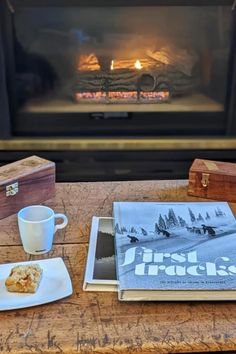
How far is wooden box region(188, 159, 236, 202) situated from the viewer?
1092mm

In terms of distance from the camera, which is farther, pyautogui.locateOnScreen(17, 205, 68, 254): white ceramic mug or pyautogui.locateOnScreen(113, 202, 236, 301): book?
pyautogui.locateOnScreen(17, 205, 68, 254): white ceramic mug

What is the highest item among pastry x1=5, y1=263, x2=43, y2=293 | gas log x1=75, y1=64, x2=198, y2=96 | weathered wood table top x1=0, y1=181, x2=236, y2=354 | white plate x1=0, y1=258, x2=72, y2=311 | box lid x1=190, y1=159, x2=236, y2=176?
gas log x1=75, y1=64, x2=198, y2=96

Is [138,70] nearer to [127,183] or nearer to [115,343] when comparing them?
[127,183]

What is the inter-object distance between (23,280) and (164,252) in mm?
246

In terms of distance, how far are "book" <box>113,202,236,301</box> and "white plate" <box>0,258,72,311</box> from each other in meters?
0.09

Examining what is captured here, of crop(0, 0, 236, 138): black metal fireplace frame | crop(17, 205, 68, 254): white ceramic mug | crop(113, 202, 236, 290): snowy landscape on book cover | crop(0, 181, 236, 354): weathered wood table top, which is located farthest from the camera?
crop(0, 0, 236, 138): black metal fireplace frame

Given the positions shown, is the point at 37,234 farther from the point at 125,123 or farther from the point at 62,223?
the point at 125,123

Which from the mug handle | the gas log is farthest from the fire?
the mug handle

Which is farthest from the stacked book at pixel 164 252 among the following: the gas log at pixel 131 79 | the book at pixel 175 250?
the gas log at pixel 131 79

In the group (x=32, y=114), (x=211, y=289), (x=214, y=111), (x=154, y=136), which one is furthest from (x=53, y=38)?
(x=211, y=289)

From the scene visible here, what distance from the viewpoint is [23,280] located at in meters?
0.75

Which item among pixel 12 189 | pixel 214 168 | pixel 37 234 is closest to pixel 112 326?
pixel 37 234

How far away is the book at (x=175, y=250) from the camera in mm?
736

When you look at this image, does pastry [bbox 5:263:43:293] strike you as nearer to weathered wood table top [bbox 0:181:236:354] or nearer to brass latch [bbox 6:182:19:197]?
weathered wood table top [bbox 0:181:236:354]
